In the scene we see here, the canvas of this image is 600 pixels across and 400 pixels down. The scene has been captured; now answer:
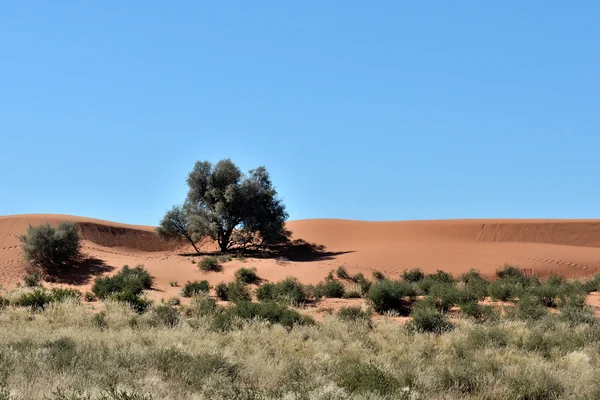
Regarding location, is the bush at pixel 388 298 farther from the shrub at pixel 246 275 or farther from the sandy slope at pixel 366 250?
the shrub at pixel 246 275

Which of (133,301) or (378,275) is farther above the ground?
(378,275)

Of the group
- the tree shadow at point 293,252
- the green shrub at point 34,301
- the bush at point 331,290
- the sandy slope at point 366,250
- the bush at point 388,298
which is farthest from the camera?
the tree shadow at point 293,252

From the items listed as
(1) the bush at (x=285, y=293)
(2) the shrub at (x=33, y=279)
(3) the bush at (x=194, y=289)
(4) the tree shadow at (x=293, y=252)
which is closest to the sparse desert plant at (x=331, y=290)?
(1) the bush at (x=285, y=293)

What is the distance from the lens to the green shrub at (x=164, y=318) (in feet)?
46.6

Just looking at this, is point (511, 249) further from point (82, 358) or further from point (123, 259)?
point (82, 358)

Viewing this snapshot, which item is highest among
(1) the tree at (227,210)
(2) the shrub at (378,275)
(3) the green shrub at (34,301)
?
(1) the tree at (227,210)

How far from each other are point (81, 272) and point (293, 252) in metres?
16.0

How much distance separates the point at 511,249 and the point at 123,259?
85.4 ft

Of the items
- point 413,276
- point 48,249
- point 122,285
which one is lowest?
point 122,285

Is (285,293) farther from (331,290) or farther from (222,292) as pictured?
(222,292)

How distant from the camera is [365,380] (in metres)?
7.57

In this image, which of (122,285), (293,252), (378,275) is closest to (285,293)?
(122,285)

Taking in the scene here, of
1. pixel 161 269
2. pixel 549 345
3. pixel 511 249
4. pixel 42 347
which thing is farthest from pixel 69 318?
pixel 511 249

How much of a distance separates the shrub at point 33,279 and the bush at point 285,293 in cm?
1031
